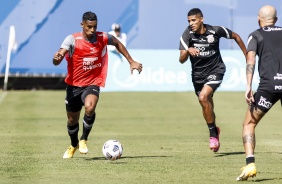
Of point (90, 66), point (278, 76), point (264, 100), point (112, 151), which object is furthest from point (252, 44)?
point (90, 66)

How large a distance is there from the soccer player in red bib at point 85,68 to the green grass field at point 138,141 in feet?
1.91

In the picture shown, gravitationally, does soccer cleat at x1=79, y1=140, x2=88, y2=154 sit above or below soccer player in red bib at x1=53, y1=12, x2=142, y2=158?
below

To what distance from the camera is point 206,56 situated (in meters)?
16.2

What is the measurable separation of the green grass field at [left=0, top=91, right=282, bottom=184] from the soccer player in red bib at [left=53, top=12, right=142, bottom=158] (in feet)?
1.91

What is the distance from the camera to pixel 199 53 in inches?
630

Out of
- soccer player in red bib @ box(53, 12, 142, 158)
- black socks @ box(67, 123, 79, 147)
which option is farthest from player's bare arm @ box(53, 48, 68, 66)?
black socks @ box(67, 123, 79, 147)

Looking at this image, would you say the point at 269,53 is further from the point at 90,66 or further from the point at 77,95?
the point at 77,95

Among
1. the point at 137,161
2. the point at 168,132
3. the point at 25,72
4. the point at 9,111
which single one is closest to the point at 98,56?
the point at 137,161

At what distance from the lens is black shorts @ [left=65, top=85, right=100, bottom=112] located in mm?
14680

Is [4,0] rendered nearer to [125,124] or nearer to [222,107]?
[222,107]

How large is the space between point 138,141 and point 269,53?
251 inches

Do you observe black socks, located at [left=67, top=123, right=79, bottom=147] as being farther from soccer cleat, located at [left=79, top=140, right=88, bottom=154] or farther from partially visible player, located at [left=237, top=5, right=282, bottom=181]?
partially visible player, located at [left=237, top=5, right=282, bottom=181]

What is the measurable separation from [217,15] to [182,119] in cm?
1136

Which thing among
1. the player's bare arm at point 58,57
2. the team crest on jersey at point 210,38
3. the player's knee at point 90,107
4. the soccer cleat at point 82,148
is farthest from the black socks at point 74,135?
the team crest on jersey at point 210,38
